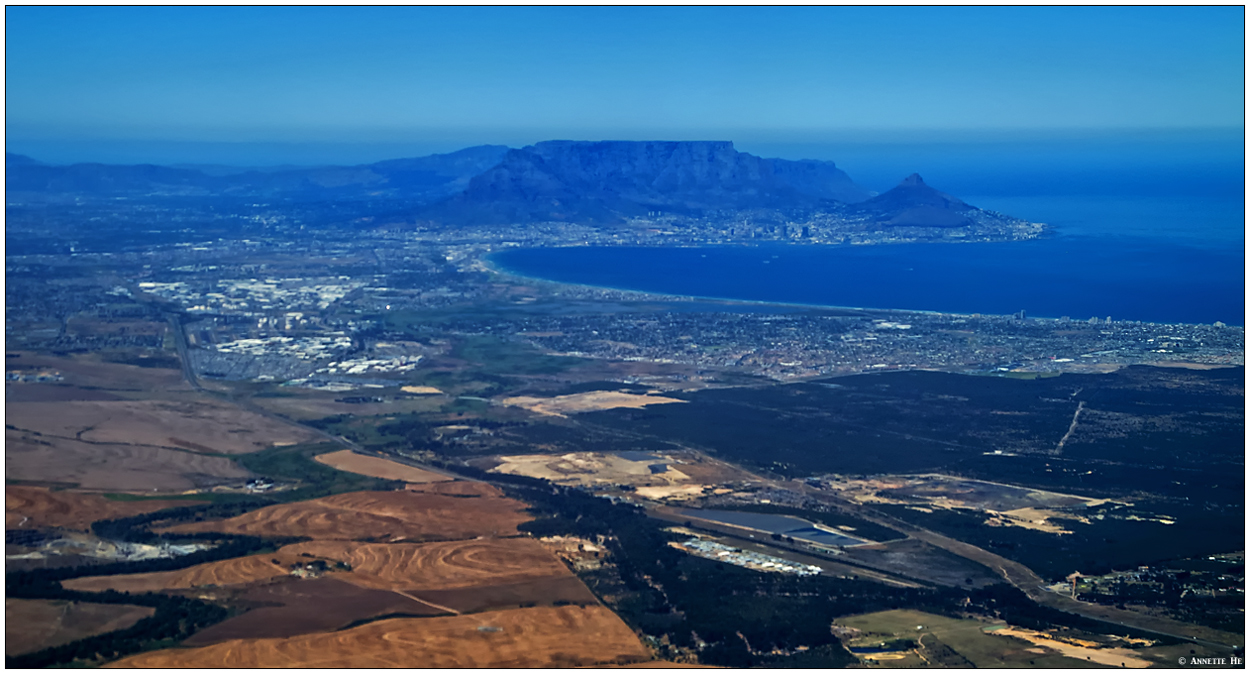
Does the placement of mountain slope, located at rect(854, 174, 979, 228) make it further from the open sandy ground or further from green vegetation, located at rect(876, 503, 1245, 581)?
the open sandy ground

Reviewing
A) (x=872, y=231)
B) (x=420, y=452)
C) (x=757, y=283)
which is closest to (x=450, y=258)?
(x=757, y=283)

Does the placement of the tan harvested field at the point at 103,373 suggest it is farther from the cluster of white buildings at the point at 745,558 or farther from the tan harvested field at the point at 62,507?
the cluster of white buildings at the point at 745,558

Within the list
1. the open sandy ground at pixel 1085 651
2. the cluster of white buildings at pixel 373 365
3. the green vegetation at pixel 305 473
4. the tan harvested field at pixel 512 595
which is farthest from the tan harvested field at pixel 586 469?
the cluster of white buildings at pixel 373 365

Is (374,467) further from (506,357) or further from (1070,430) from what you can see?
(1070,430)

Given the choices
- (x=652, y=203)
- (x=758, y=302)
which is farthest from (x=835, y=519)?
(x=652, y=203)

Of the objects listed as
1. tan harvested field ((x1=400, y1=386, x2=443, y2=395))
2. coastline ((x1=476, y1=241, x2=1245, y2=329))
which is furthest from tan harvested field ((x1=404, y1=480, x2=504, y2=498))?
coastline ((x1=476, y1=241, x2=1245, y2=329))

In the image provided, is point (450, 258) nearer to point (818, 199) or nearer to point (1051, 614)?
point (818, 199)
